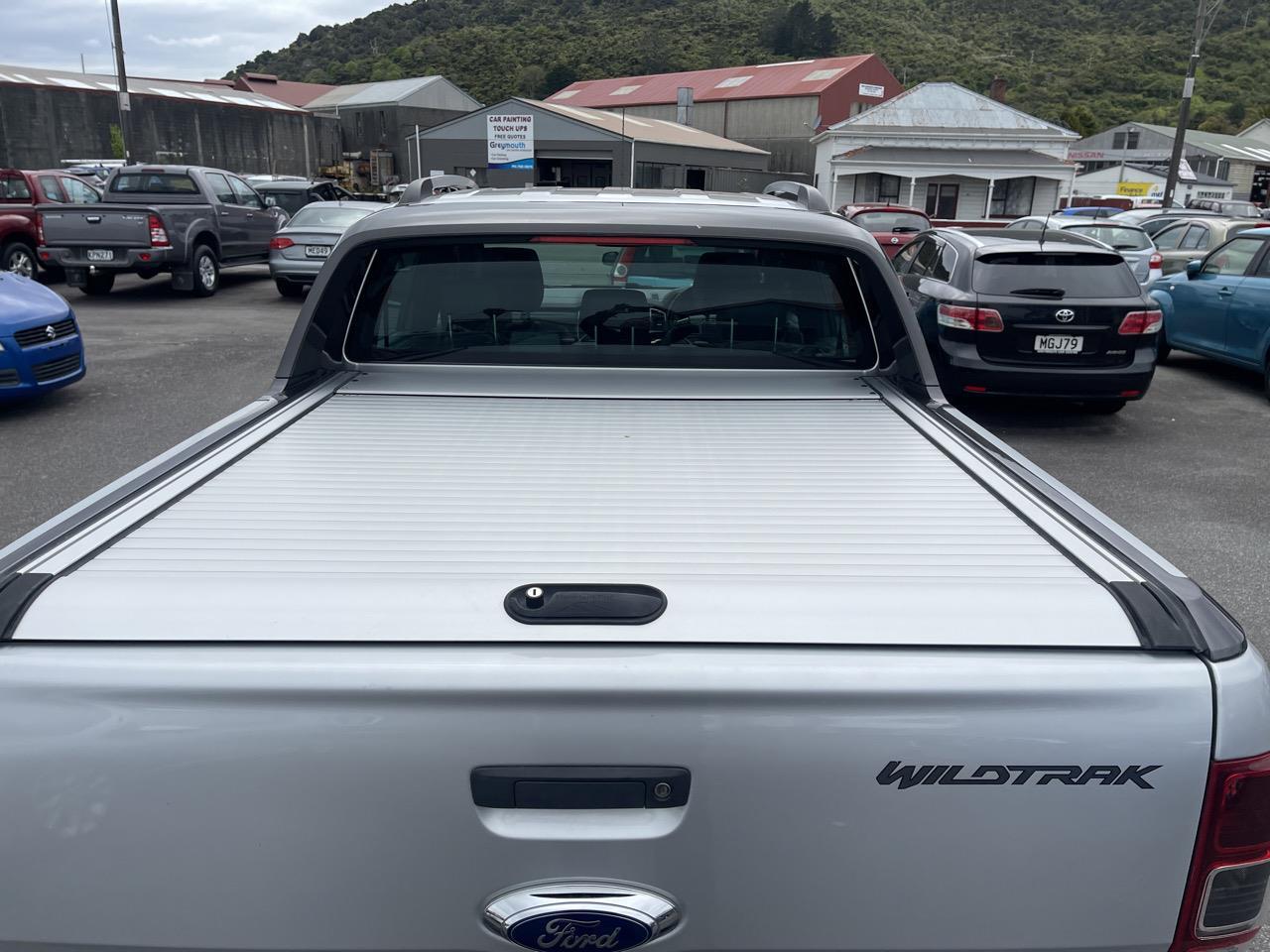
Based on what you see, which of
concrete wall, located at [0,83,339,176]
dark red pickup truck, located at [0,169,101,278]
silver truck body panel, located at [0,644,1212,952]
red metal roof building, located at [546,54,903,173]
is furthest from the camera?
red metal roof building, located at [546,54,903,173]

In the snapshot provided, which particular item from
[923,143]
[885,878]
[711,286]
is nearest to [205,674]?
[885,878]

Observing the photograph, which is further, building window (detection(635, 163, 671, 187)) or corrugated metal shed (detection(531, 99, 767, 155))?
building window (detection(635, 163, 671, 187))

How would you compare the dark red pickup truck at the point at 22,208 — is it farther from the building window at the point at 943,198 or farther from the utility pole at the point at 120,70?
the building window at the point at 943,198

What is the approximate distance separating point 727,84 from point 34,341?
6644cm

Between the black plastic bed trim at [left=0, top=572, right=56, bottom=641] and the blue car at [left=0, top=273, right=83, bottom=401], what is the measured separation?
746 centimetres

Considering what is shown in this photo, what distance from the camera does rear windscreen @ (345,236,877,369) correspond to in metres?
3.42

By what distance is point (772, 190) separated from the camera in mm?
4430

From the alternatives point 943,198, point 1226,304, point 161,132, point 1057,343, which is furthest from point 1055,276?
point 161,132

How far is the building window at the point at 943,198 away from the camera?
47125 mm

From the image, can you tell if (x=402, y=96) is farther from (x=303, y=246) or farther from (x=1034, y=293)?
(x=1034, y=293)

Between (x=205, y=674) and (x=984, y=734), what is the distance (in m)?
1.07

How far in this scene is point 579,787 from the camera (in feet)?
4.49

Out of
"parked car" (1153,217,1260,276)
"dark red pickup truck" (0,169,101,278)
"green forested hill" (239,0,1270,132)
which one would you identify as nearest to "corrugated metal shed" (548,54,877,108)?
"green forested hill" (239,0,1270,132)

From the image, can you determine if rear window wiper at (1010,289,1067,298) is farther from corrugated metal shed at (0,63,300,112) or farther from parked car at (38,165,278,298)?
corrugated metal shed at (0,63,300,112)
